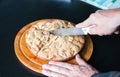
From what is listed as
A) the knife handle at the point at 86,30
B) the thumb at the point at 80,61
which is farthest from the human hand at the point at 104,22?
the thumb at the point at 80,61

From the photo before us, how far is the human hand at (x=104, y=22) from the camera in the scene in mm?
893

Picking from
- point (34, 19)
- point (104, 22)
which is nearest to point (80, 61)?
point (104, 22)

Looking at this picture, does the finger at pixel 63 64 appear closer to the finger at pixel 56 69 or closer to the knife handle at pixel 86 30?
the finger at pixel 56 69

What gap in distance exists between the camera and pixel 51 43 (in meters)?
0.95

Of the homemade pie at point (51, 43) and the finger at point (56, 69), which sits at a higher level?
the homemade pie at point (51, 43)

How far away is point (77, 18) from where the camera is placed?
1.12m

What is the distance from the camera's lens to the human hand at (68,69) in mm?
885

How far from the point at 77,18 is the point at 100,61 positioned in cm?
27

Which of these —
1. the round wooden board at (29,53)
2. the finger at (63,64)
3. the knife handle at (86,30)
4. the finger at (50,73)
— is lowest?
the finger at (50,73)

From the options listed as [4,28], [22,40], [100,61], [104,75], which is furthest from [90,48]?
[4,28]

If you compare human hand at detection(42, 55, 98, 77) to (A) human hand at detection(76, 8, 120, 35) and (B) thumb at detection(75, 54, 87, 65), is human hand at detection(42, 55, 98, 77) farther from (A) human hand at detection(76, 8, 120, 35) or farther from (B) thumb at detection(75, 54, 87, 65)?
(A) human hand at detection(76, 8, 120, 35)

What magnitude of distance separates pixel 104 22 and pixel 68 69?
0.24 m

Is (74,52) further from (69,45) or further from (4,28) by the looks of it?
(4,28)

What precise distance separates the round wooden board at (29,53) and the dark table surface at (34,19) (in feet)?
0.06
